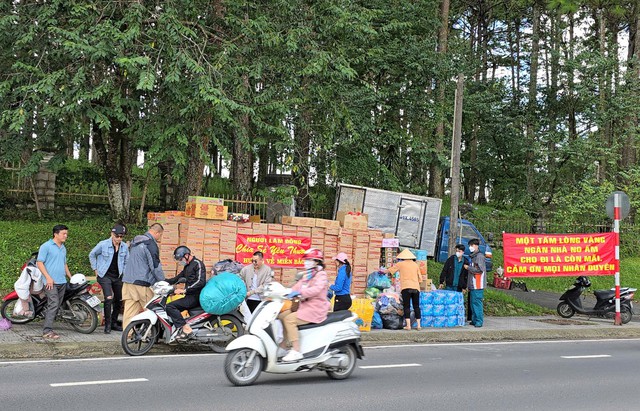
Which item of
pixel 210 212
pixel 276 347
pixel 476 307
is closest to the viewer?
pixel 276 347

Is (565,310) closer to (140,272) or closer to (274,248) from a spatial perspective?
(274,248)

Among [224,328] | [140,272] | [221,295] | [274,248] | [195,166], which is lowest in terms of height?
[224,328]

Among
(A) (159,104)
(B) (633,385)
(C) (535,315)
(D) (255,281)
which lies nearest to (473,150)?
(C) (535,315)

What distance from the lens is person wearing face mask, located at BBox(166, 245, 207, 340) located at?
11469mm

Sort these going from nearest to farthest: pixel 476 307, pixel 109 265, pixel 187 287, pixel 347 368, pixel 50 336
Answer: pixel 347 368 → pixel 187 287 → pixel 50 336 → pixel 109 265 → pixel 476 307

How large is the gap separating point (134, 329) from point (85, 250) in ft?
29.6

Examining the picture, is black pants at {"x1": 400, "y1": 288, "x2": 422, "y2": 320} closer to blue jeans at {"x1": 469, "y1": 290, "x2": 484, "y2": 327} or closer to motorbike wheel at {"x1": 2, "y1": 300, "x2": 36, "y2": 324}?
blue jeans at {"x1": 469, "y1": 290, "x2": 484, "y2": 327}

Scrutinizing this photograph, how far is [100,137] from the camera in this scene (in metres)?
21.5

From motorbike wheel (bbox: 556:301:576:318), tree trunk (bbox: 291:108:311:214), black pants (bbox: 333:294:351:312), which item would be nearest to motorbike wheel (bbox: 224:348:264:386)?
black pants (bbox: 333:294:351:312)

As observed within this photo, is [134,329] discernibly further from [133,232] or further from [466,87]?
[466,87]

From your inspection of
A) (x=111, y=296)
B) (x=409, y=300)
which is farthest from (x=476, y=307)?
(x=111, y=296)

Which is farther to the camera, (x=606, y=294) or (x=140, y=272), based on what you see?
(x=606, y=294)

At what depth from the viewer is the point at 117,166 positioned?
71.8 feet

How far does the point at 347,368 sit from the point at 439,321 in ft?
22.6
